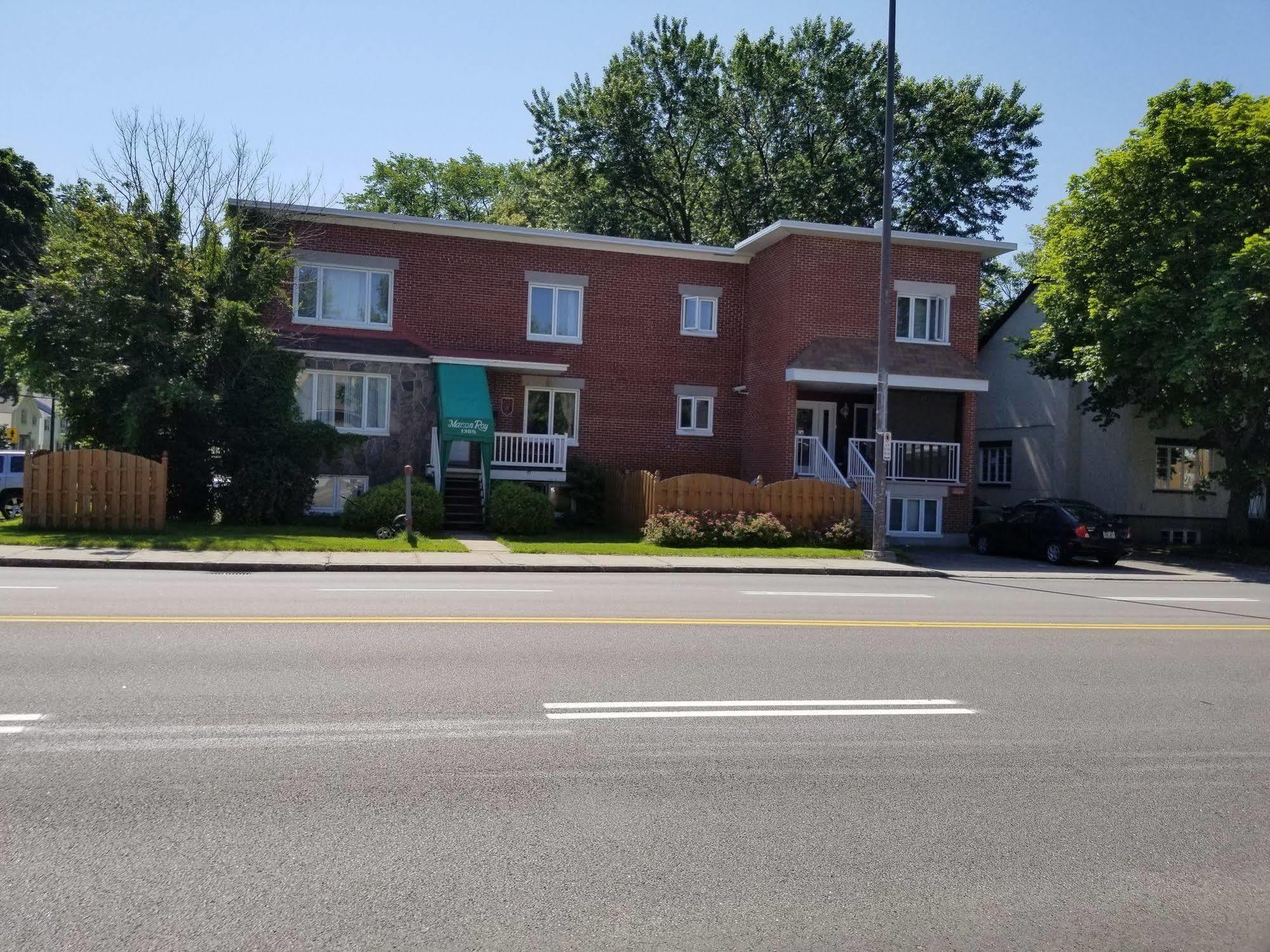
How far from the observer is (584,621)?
36.1 feet

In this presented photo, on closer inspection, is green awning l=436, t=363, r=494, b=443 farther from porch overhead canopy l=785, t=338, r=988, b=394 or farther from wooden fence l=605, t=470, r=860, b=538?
porch overhead canopy l=785, t=338, r=988, b=394

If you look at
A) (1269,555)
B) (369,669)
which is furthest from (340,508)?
(1269,555)

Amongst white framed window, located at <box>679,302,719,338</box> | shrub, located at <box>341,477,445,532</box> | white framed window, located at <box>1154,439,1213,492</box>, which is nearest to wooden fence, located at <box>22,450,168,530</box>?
shrub, located at <box>341,477,445,532</box>

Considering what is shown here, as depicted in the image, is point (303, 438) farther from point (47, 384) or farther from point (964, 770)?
point (964, 770)

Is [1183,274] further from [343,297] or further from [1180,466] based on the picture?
[343,297]

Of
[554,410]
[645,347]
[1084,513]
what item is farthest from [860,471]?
[554,410]

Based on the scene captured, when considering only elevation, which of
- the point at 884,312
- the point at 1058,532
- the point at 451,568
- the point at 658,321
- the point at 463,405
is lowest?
the point at 451,568

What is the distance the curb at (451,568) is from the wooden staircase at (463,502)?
6.82 meters

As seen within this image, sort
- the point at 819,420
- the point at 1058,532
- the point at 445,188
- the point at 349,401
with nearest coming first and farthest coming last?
the point at 1058,532 < the point at 349,401 < the point at 819,420 < the point at 445,188

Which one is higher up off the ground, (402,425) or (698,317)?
(698,317)

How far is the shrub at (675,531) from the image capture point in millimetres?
22172

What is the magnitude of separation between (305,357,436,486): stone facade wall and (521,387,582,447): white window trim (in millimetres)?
2626

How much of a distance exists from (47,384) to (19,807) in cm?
1914

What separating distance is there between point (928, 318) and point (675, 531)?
32.9 ft
